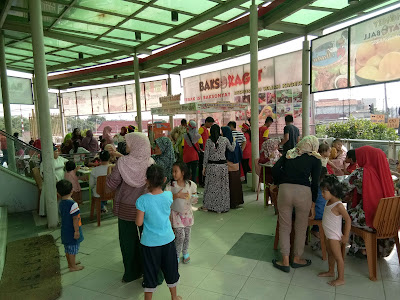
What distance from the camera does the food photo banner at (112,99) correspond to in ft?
43.9

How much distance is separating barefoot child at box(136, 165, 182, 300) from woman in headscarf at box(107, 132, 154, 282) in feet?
1.59

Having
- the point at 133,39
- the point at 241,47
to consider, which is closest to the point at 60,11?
the point at 133,39

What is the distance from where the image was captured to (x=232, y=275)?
10.1 feet

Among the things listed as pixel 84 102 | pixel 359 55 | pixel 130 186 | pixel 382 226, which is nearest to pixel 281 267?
pixel 382 226

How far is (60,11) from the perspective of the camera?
6570 mm

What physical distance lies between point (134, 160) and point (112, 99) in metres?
12.6

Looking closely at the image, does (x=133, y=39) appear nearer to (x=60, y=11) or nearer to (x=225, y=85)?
(x=60, y=11)

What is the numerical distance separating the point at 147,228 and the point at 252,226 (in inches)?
97.7

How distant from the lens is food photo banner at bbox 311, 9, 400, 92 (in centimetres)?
523

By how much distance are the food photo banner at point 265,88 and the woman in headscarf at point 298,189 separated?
3921 mm

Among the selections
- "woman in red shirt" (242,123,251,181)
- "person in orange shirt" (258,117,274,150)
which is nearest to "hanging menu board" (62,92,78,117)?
"woman in red shirt" (242,123,251,181)

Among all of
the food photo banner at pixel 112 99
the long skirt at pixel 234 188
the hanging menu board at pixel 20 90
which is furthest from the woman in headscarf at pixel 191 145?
the hanging menu board at pixel 20 90

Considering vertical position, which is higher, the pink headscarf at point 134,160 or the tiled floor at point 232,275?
the pink headscarf at point 134,160

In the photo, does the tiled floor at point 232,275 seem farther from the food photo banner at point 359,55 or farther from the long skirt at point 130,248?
the food photo banner at point 359,55
